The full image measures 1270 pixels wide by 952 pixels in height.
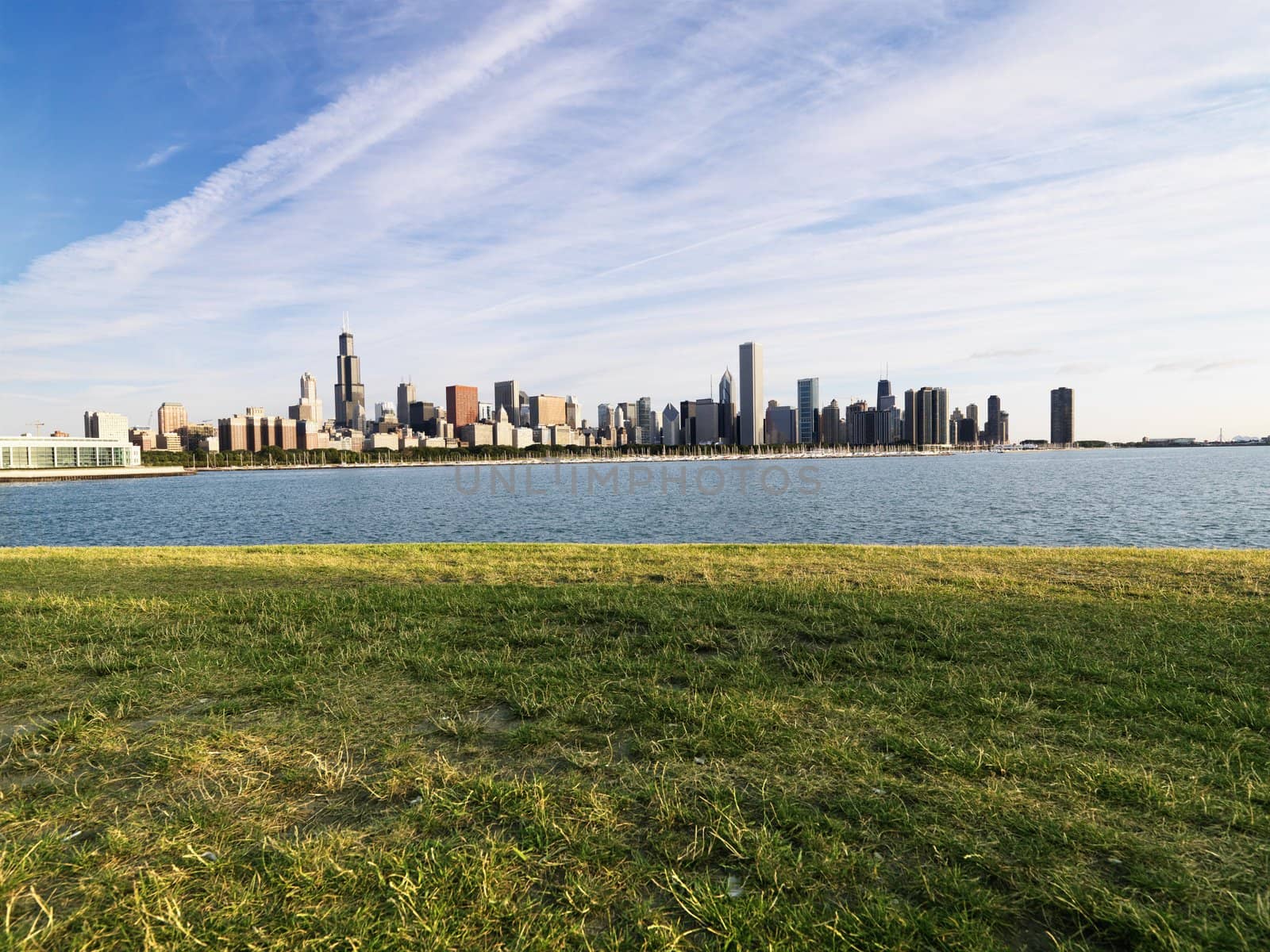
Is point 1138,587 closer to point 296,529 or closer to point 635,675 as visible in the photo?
point 635,675

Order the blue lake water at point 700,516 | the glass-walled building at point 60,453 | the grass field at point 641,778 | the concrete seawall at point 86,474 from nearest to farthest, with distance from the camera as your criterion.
→ the grass field at point 641,778 → the blue lake water at point 700,516 → the concrete seawall at point 86,474 → the glass-walled building at point 60,453

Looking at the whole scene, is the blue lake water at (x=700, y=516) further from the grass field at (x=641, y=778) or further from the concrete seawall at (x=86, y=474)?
the concrete seawall at (x=86, y=474)

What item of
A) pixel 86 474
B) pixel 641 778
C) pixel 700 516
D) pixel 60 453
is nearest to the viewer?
pixel 641 778

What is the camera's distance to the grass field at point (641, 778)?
312 centimetres

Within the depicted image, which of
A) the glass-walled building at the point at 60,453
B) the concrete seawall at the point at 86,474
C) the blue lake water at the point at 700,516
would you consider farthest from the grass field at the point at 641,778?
the glass-walled building at the point at 60,453

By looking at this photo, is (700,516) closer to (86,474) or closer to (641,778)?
(641,778)

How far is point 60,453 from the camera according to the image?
160 metres

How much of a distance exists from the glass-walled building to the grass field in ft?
639

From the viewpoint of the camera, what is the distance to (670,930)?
300 centimetres

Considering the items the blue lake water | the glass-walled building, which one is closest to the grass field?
the blue lake water

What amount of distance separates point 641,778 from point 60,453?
210 metres

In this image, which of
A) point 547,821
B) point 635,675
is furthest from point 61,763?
point 635,675

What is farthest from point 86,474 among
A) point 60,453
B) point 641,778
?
point 641,778

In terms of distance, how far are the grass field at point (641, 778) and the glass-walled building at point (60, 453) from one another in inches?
7671
